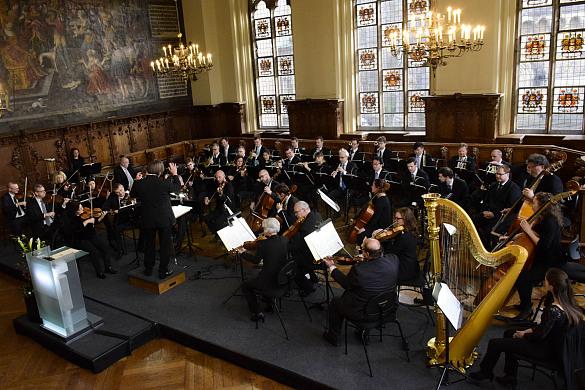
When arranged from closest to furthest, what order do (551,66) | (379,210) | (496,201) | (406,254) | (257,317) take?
(406,254), (257,317), (379,210), (496,201), (551,66)

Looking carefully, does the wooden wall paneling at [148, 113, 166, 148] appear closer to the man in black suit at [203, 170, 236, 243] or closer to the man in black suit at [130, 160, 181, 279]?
Result: the man in black suit at [203, 170, 236, 243]

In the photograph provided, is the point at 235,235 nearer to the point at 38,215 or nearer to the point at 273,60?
the point at 38,215

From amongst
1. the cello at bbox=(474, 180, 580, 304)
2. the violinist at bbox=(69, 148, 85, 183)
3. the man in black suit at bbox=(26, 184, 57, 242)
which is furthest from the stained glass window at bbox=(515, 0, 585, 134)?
the violinist at bbox=(69, 148, 85, 183)

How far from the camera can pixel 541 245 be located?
17.0 feet

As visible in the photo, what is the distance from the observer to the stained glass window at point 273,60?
Result: 45.8 feet

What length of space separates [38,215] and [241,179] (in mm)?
3663

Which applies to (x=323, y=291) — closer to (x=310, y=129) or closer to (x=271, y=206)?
(x=271, y=206)

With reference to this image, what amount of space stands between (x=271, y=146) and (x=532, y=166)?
770cm

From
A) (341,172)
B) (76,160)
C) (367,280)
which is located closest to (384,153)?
(341,172)

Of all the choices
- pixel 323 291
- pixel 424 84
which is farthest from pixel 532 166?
pixel 424 84

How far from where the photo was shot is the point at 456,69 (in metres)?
10.8

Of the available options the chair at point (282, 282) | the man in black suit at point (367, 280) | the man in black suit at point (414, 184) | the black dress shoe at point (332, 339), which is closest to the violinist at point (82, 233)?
the chair at point (282, 282)

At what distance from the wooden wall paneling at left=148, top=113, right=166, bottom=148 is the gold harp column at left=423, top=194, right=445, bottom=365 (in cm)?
1144

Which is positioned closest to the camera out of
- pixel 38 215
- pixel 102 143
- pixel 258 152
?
pixel 38 215
